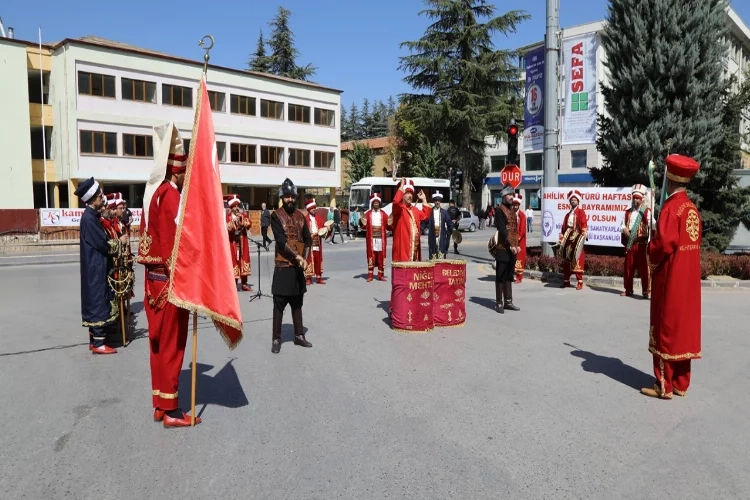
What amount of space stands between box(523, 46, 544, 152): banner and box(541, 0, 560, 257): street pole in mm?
186

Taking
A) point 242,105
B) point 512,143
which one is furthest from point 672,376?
point 242,105

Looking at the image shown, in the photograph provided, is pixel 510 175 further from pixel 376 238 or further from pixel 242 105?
pixel 242 105

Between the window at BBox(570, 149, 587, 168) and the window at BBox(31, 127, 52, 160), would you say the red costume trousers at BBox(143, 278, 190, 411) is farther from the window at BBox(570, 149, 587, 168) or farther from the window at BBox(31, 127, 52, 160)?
the window at BBox(570, 149, 587, 168)

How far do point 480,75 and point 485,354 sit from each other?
128 feet

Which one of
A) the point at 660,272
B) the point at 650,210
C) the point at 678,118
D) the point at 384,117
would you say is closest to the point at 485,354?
the point at 660,272

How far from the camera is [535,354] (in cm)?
725

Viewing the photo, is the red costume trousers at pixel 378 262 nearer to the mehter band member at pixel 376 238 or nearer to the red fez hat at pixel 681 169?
the mehter band member at pixel 376 238

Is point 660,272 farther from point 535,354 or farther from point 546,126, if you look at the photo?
point 546,126

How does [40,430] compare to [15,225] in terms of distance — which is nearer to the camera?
[40,430]

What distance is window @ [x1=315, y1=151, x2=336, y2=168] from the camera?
45781 mm

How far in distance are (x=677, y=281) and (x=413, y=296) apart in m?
3.63

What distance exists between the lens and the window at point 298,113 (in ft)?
144

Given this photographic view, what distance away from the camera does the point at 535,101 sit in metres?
15.8

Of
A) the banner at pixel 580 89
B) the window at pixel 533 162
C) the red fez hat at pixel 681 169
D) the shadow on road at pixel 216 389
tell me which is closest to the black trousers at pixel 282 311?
the shadow on road at pixel 216 389
